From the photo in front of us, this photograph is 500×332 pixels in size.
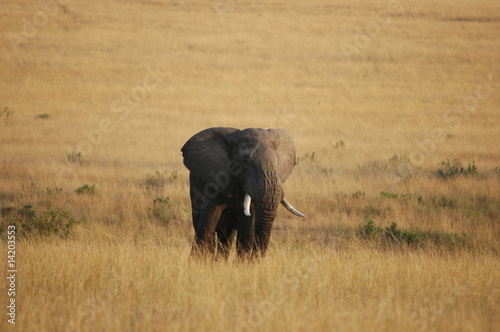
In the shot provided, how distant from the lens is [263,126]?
86.1ft

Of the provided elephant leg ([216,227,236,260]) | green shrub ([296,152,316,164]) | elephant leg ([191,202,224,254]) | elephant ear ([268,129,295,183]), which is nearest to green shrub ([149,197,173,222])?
elephant leg ([216,227,236,260])

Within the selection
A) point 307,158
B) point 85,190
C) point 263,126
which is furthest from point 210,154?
point 263,126

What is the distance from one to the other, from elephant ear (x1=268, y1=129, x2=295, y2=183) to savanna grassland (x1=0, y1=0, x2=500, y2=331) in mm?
1081

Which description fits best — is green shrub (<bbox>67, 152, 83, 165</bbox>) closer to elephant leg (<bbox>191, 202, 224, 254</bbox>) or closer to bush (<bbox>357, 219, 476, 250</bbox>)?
bush (<bbox>357, 219, 476, 250</bbox>)

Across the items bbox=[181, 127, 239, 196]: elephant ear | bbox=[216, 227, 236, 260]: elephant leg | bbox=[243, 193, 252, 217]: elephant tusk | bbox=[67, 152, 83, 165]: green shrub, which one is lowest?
bbox=[216, 227, 236, 260]: elephant leg

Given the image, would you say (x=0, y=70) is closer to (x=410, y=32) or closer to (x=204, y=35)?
(x=204, y=35)

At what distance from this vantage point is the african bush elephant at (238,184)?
795cm

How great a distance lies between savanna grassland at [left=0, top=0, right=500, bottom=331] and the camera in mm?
6652

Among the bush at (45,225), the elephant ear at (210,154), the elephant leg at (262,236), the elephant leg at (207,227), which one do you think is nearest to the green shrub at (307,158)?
the bush at (45,225)

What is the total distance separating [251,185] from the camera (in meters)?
7.97

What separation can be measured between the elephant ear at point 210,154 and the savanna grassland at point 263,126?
1.18 metres

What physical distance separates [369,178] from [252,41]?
26.9 metres

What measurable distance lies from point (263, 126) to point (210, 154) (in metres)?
17.6

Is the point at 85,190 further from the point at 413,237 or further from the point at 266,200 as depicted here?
the point at 266,200
